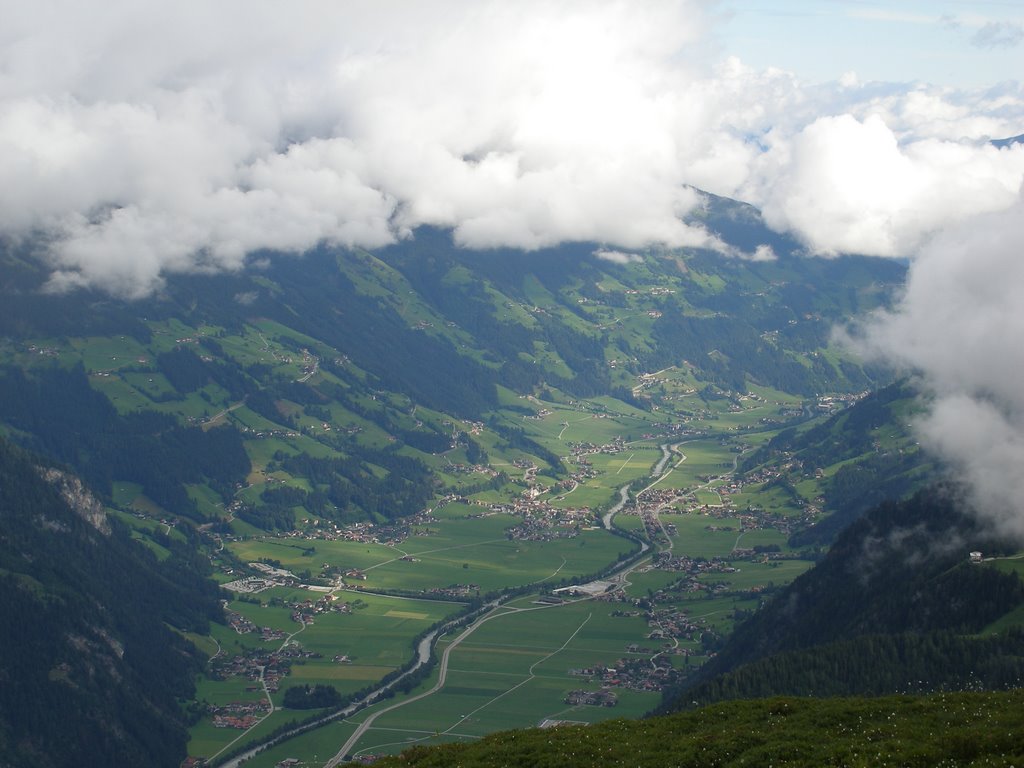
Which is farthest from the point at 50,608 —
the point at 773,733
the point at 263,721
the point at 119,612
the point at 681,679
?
the point at 773,733

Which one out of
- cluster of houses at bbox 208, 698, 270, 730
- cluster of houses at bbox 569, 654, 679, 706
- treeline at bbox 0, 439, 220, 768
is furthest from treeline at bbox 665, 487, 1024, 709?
treeline at bbox 0, 439, 220, 768

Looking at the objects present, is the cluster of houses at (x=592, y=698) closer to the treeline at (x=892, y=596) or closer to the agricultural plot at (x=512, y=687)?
the agricultural plot at (x=512, y=687)

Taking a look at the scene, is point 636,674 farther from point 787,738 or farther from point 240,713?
point 787,738

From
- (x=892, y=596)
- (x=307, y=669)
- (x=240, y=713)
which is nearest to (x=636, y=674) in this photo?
(x=892, y=596)

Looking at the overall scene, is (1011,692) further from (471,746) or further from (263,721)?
(263,721)

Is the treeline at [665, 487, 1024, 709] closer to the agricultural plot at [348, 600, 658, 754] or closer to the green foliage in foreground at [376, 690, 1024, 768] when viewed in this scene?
the agricultural plot at [348, 600, 658, 754]
